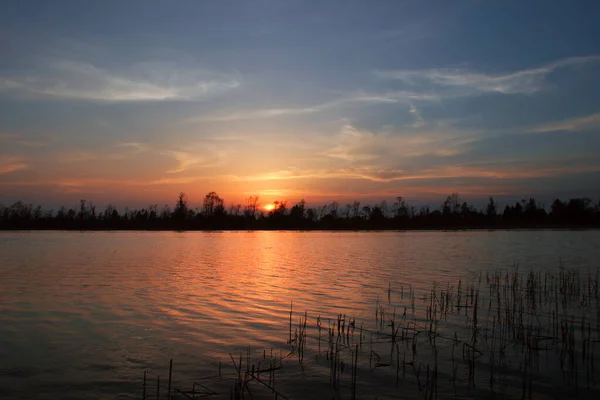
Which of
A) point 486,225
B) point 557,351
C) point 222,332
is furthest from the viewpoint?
point 486,225

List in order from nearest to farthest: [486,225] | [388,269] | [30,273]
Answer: [30,273]
[388,269]
[486,225]

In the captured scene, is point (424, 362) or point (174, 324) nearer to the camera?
point (424, 362)

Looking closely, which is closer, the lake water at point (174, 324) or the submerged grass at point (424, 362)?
the submerged grass at point (424, 362)

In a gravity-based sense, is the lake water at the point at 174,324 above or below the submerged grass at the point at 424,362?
below

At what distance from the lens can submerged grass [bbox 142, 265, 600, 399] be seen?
7.72 meters

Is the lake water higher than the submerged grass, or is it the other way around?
the submerged grass

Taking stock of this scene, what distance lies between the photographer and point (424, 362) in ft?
30.8

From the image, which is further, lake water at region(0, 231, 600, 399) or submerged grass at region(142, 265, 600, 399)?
lake water at region(0, 231, 600, 399)

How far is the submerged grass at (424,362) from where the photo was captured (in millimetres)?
7719

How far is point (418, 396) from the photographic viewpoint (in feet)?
24.6

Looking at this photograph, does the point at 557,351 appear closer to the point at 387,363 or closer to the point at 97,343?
the point at 387,363

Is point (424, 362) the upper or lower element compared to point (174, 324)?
upper

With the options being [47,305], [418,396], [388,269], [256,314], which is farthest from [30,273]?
[418,396]

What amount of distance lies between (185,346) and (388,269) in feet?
68.2
